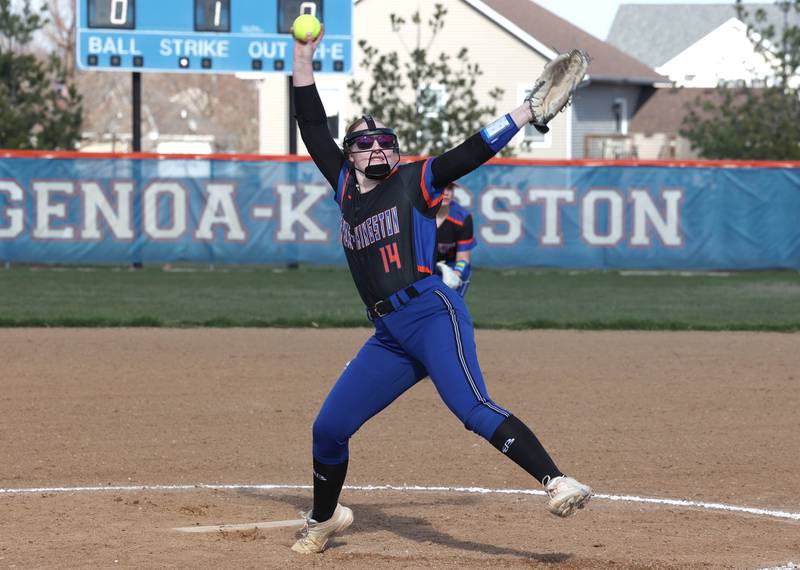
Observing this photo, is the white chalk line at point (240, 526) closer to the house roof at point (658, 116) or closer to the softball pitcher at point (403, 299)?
the softball pitcher at point (403, 299)

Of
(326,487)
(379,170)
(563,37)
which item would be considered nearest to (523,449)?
(326,487)

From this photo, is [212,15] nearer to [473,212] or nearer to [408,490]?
[473,212]

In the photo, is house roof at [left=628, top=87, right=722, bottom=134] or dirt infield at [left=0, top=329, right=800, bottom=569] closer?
dirt infield at [left=0, top=329, right=800, bottom=569]

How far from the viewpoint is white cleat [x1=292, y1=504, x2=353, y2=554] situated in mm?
6207

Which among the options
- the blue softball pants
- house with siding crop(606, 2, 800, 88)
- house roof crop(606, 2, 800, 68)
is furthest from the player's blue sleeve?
house roof crop(606, 2, 800, 68)

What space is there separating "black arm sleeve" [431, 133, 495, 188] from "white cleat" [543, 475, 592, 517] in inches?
53.8

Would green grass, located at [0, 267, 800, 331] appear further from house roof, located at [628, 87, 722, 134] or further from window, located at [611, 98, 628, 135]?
house roof, located at [628, 87, 722, 134]

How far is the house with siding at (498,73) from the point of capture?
127 feet

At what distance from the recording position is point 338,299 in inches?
731

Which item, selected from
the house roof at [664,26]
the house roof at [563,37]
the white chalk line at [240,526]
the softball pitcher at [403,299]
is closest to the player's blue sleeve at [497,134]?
the softball pitcher at [403,299]

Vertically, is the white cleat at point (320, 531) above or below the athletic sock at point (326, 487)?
below

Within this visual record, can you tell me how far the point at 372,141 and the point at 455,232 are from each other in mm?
5972

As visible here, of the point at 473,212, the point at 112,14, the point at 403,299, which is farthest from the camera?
the point at 473,212

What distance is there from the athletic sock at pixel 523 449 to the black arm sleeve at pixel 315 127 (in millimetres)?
1487
